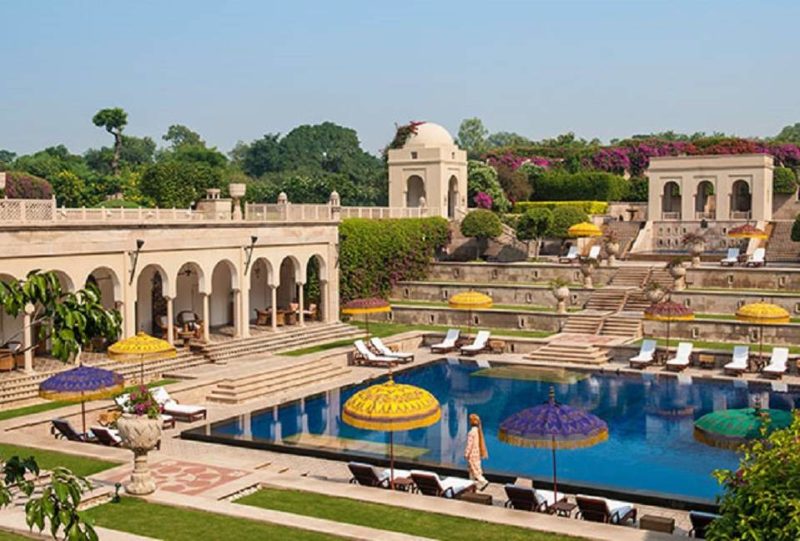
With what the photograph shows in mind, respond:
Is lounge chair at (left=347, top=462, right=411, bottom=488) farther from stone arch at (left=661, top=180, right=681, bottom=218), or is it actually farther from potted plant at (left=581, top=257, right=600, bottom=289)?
stone arch at (left=661, top=180, right=681, bottom=218)

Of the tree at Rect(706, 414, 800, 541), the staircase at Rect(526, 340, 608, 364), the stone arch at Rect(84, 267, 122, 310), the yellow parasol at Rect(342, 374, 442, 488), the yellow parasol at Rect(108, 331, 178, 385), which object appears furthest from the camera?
the staircase at Rect(526, 340, 608, 364)

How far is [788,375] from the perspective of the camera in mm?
27375

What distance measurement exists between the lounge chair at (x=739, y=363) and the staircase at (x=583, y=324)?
6.22m

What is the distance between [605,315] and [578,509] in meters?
19.8

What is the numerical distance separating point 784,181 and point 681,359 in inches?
1119

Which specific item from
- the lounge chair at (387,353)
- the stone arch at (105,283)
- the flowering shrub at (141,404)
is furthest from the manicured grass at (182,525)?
the lounge chair at (387,353)

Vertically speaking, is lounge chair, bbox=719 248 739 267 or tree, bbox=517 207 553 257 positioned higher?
tree, bbox=517 207 553 257

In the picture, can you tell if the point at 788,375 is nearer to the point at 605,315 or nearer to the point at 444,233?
the point at 605,315

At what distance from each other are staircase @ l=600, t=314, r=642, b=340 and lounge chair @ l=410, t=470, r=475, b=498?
1814cm

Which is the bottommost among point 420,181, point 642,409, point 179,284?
point 642,409

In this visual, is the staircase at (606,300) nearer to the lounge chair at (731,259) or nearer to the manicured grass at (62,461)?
the lounge chair at (731,259)

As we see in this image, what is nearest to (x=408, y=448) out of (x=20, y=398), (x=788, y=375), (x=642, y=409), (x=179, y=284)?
(x=642, y=409)

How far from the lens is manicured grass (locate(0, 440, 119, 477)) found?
54.4 feet

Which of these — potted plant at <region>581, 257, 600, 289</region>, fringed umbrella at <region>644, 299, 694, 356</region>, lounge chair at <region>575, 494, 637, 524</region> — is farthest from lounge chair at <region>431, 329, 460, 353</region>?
lounge chair at <region>575, 494, 637, 524</region>
